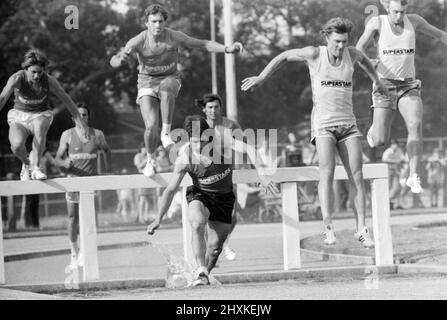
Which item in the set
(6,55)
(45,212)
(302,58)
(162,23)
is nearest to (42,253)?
(162,23)

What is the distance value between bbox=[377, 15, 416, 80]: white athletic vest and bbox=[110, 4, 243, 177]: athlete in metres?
2.13

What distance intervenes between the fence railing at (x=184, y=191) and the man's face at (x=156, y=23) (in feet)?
5.95

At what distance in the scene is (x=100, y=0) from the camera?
35344mm

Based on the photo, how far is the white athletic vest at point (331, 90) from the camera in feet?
36.7

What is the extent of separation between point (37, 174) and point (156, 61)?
211 centimetres

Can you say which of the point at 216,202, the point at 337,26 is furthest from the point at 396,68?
the point at 216,202

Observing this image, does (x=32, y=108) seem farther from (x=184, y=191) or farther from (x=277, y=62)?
(x=277, y=62)

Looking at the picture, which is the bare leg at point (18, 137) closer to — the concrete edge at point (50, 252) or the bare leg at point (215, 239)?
the bare leg at point (215, 239)

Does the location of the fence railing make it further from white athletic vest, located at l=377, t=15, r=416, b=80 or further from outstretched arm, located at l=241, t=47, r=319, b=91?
outstretched arm, located at l=241, t=47, r=319, b=91

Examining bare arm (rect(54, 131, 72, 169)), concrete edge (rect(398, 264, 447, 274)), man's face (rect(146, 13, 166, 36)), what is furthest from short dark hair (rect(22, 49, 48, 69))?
concrete edge (rect(398, 264, 447, 274))

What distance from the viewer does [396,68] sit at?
12344 millimetres

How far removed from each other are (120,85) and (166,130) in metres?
26.5

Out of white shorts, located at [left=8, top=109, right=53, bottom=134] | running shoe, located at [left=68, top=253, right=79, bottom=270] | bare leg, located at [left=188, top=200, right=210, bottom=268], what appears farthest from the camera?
running shoe, located at [left=68, top=253, right=79, bottom=270]

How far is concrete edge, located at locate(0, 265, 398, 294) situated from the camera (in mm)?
11734
